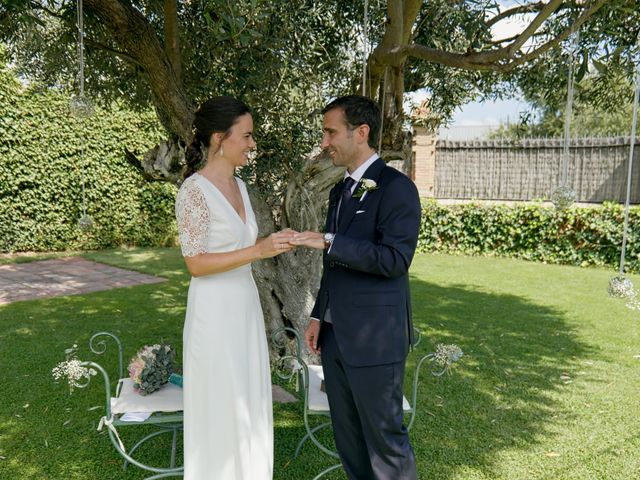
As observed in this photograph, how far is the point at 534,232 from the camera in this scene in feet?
41.5

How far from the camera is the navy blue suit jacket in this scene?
8.40 ft

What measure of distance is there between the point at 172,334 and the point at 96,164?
721 centimetres

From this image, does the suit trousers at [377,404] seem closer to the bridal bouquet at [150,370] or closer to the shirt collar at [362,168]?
the shirt collar at [362,168]

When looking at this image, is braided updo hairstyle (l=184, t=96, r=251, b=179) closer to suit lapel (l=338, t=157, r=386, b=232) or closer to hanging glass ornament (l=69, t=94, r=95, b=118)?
suit lapel (l=338, t=157, r=386, b=232)

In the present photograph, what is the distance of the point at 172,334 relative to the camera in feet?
22.7

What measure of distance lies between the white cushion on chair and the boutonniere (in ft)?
5.60

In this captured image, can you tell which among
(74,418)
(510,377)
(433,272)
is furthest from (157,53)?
(433,272)

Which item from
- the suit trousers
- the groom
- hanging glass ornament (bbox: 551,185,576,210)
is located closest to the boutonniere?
the groom

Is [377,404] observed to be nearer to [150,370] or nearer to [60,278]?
[150,370]

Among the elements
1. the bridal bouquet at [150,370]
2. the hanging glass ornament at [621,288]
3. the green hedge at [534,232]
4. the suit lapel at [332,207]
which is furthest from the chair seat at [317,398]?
the green hedge at [534,232]

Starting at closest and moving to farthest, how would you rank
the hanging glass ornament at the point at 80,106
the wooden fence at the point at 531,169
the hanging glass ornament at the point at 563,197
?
the hanging glass ornament at the point at 563,197 → the hanging glass ornament at the point at 80,106 → the wooden fence at the point at 531,169

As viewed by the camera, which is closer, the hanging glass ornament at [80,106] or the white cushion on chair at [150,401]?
the white cushion on chair at [150,401]

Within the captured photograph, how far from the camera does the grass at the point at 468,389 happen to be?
384 centimetres

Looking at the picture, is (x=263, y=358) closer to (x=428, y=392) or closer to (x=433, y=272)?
(x=428, y=392)
